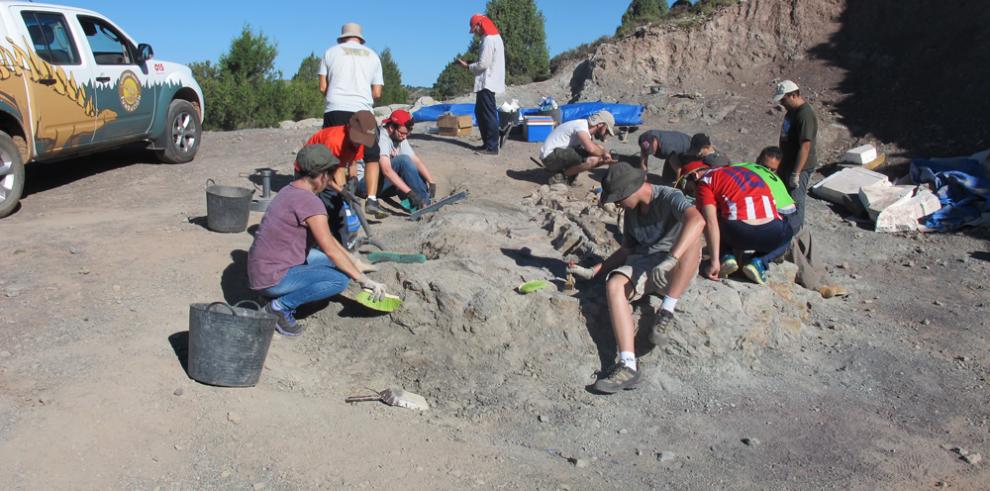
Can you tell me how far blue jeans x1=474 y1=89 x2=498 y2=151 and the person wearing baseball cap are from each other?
12.8 feet

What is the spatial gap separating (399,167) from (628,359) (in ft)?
12.5

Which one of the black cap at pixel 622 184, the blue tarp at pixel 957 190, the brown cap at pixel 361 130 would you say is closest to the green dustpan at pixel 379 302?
the black cap at pixel 622 184

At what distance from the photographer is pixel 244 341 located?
4.12 m

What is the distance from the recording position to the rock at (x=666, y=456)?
406 cm

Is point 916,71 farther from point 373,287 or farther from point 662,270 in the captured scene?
point 373,287

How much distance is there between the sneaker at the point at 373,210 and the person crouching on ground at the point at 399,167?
0.77 feet

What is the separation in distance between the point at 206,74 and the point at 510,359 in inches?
1084

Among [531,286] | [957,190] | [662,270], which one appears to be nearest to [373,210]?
[531,286]

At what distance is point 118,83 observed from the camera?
816 cm

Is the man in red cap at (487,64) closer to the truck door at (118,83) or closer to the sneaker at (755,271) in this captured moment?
the truck door at (118,83)

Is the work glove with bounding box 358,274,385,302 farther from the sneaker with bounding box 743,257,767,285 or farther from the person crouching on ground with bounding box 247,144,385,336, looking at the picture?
the sneaker with bounding box 743,257,767,285

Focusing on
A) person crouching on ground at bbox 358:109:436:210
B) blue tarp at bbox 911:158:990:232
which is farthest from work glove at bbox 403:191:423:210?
blue tarp at bbox 911:158:990:232

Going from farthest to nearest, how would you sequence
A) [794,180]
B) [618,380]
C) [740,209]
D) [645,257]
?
[794,180] < [740,209] < [645,257] < [618,380]

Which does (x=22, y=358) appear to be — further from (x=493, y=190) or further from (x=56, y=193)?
(x=493, y=190)
